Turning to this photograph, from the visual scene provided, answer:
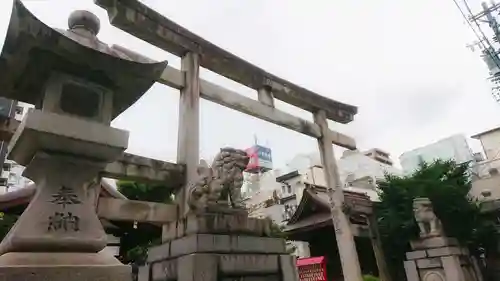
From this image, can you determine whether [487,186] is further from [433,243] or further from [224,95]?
[224,95]

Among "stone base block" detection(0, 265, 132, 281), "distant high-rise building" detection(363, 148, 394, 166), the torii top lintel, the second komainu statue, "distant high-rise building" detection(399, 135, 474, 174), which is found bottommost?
"stone base block" detection(0, 265, 132, 281)

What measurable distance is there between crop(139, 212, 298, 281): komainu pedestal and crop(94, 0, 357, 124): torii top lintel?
3.53m

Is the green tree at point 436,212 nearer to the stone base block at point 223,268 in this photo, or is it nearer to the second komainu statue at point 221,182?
the stone base block at point 223,268

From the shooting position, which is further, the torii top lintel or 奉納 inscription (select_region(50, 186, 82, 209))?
the torii top lintel

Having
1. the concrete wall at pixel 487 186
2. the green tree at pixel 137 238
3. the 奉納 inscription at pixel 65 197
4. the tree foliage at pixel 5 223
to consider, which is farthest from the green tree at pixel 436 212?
the tree foliage at pixel 5 223

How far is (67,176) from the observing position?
2615 mm

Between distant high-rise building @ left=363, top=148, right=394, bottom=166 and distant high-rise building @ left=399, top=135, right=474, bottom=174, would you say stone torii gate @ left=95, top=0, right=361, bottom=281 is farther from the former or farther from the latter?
distant high-rise building @ left=363, top=148, right=394, bottom=166

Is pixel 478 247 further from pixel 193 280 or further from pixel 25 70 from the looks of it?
pixel 25 70

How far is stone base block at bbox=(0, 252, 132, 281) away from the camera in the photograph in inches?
82.3

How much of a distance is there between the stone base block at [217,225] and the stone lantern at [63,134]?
2.00m

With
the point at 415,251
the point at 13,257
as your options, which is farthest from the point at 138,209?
the point at 415,251

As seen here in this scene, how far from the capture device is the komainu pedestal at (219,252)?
4262 mm

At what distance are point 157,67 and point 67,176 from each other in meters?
1.13

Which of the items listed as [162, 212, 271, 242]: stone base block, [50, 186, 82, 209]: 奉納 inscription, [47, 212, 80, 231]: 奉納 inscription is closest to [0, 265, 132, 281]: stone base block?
[47, 212, 80, 231]: 奉納 inscription
